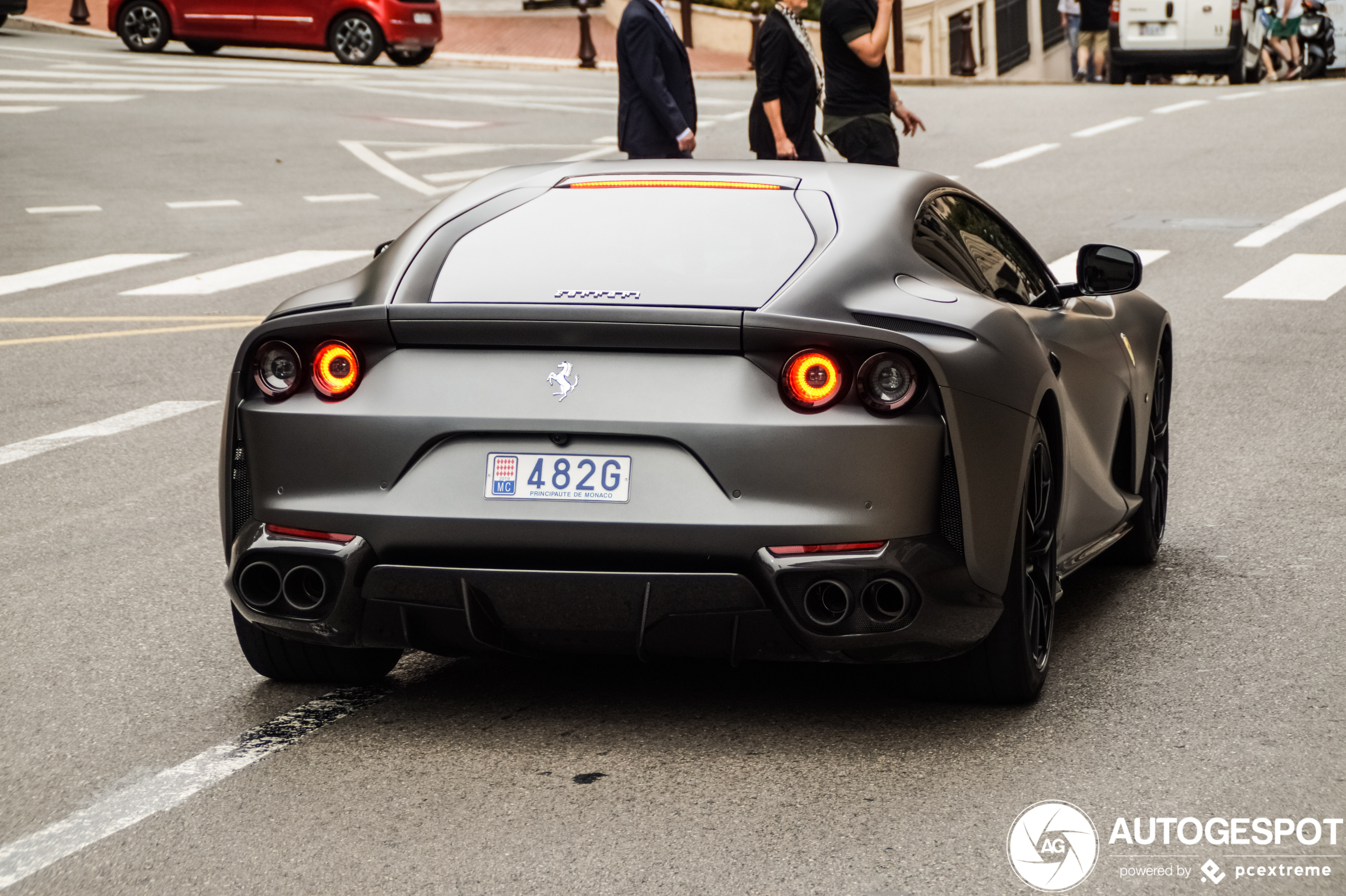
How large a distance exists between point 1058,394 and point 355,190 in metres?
15.6

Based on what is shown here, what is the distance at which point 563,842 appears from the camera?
403 cm

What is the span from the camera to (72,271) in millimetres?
15320

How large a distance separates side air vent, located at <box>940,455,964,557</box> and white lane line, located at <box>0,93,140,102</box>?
74.8 feet

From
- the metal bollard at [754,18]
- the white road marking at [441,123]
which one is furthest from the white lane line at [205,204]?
the metal bollard at [754,18]

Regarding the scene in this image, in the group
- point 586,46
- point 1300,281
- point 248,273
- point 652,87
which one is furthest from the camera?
point 586,46

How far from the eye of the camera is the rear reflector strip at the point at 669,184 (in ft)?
17.2

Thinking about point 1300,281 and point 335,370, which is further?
point 1300,281

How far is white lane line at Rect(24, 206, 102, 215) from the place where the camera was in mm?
18297

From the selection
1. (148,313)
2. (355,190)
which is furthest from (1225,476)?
(355,190)

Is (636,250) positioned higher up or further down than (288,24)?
further down

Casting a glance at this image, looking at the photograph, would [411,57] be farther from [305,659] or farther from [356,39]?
[305,659]

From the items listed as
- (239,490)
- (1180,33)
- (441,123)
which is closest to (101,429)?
(239,490)

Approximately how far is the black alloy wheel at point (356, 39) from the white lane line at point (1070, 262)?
18848 millimetres

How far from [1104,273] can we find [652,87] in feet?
19.6
